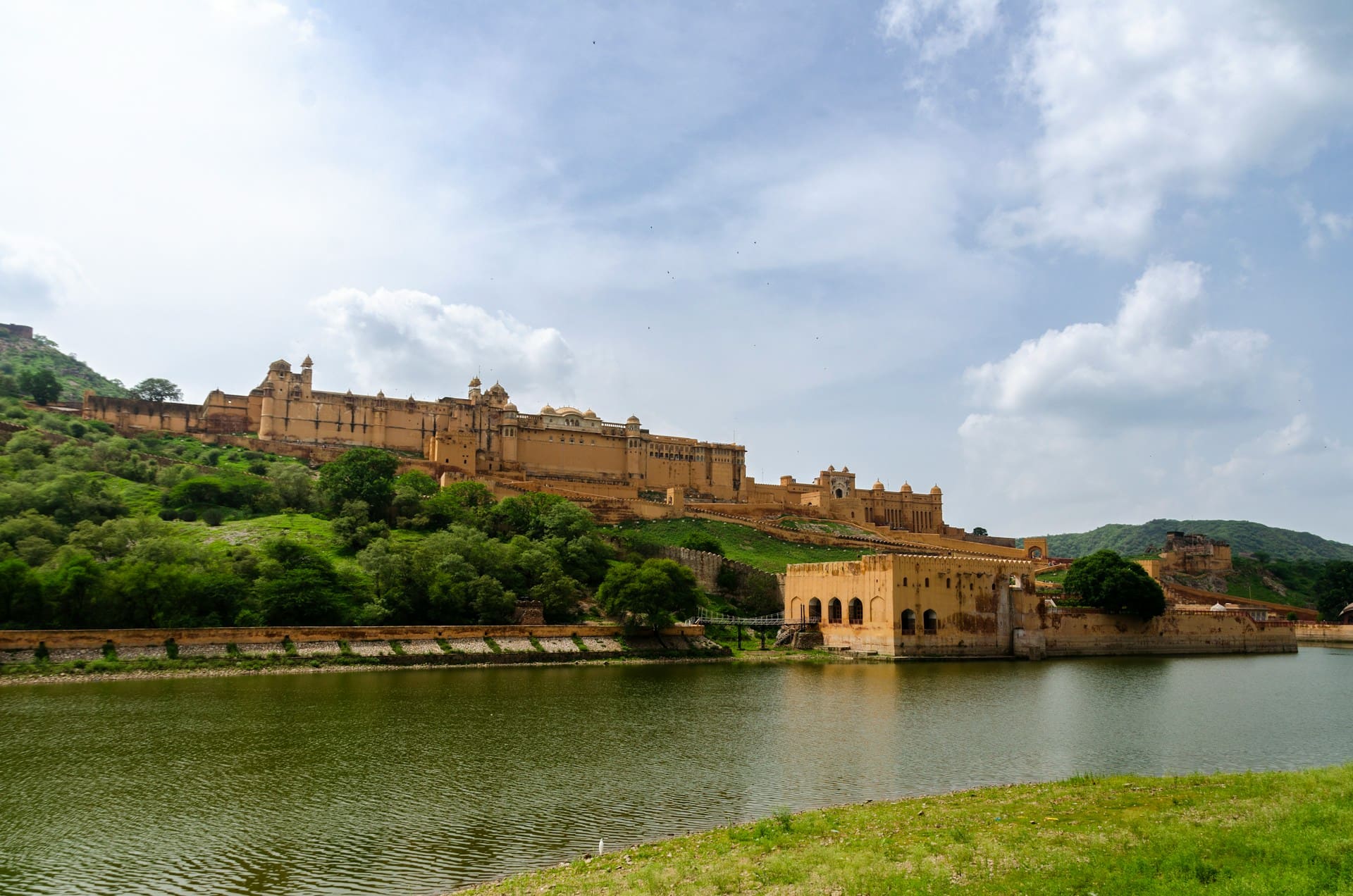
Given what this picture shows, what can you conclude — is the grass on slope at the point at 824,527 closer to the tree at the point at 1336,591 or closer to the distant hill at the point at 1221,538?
the tree at the point at 1336,591

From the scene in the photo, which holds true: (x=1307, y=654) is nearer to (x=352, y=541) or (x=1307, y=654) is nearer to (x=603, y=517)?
(x=603, y=517)

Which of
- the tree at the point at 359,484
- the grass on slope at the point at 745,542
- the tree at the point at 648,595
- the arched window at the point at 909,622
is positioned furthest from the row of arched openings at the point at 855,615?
the tree at the point at 359,484

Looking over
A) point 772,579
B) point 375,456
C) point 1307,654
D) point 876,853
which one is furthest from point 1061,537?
point 876,853

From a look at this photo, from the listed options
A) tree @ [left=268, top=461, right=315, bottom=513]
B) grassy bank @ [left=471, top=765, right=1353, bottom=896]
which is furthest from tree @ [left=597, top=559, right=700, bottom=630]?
grassy bank @ [left=471, top=765, right=1353, bottom=896]

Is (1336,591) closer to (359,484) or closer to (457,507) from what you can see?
(457,507)

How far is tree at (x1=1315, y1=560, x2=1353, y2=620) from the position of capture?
2621 inches

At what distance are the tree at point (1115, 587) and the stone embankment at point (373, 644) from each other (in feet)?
70.5

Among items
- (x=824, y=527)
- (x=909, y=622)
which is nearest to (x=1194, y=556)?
(x=824, y=527)

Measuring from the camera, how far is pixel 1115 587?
4834 centimetres

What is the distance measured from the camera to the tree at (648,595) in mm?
40844

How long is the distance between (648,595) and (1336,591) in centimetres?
5676

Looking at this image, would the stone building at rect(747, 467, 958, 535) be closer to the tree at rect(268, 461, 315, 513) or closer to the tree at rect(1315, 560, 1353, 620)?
the tree at rect(1315, 560, 1353, 620)

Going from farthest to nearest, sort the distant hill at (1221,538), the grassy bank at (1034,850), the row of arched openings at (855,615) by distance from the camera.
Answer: the distant hill at (1221,538) → the row of arched openings at (855,615) → the grassy bank at (1034,850)

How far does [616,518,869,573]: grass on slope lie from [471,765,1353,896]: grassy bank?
152 feet
